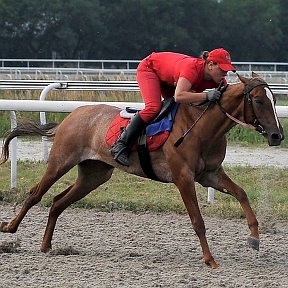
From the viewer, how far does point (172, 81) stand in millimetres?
6961

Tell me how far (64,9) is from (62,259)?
5341cm

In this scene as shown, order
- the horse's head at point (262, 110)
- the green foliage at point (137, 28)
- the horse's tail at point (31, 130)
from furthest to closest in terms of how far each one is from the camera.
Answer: the green foliage at point (137, 28)
the horse's tail at point (31, 130)
the horse's head at point (262, 110)

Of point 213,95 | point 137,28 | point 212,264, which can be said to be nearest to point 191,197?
point 212,264

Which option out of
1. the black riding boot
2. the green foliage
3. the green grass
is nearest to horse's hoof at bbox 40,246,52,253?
the black riding boot

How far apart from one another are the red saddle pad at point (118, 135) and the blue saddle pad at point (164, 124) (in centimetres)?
3

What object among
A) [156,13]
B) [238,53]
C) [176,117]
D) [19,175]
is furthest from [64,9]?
[176,117]

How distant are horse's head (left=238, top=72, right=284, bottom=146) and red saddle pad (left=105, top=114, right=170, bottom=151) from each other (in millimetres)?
710

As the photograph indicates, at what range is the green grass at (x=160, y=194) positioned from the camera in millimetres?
8992

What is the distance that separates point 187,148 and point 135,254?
926 mm

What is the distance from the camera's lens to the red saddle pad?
6.88m

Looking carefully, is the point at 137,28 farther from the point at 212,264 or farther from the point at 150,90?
the point at 212,264

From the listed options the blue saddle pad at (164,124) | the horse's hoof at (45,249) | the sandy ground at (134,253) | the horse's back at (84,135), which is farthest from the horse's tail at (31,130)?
the blue saddle pad at (164,124)

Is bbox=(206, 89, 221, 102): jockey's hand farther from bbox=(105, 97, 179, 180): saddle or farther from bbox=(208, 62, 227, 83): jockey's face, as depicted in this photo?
bbox=(105, 97, 179, 180): saddle

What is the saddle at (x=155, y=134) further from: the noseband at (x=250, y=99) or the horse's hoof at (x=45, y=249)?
the horse's hoof at (x=45, y=249)
